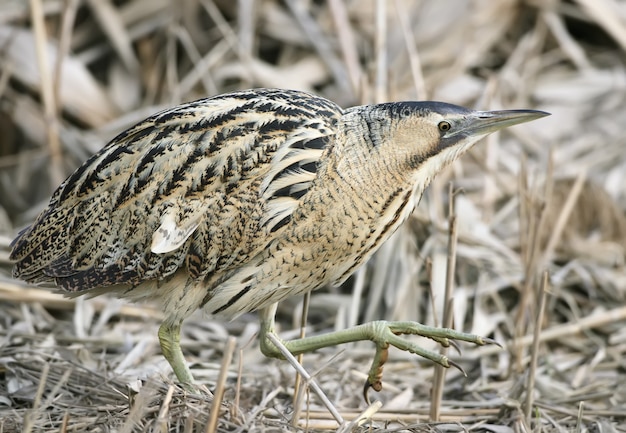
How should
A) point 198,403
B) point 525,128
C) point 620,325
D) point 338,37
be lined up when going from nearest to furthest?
1. point 198,403
2. point 620,325
3. point 338,37
4. point 525,128

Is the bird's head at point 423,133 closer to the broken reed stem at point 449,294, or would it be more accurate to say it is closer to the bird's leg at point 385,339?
the broken reed stem at point 449,294

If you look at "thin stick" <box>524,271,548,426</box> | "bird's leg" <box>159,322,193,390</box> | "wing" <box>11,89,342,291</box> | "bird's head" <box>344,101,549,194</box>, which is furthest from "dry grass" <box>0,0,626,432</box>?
"wing" <box>11,89,342,291</box>

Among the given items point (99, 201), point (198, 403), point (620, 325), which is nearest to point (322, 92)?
point (620, 325)

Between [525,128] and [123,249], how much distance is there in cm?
260

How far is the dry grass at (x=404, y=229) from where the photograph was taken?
→ 298 centimetres

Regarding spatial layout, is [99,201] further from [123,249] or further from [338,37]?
[338,37]

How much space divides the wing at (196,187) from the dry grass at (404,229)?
327mm

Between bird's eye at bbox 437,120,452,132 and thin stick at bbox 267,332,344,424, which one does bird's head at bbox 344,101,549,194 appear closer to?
bird's eye at bbox 437,120,452,132

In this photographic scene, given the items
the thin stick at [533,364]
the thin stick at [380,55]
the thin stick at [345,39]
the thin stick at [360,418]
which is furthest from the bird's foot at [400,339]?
the thin stick at [345,39]

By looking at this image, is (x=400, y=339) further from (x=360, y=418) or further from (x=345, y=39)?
(x=345, y=39)

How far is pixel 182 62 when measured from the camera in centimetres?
Answer: 504

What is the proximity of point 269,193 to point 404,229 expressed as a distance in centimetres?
131

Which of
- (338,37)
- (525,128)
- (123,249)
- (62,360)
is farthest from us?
(525,128)

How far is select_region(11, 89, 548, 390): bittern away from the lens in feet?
8.70
